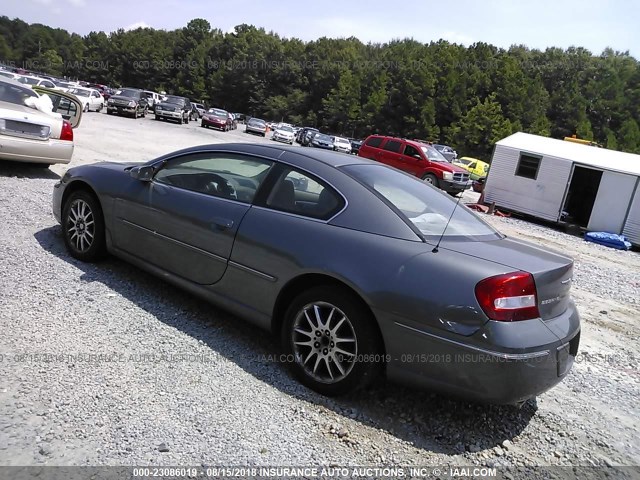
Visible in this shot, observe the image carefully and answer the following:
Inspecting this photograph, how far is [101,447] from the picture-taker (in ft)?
8.56

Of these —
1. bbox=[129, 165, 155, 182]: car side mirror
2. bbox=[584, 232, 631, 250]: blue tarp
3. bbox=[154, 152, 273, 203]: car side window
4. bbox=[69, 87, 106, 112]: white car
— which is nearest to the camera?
bbox=[154, 152, 273, 203]: car side window

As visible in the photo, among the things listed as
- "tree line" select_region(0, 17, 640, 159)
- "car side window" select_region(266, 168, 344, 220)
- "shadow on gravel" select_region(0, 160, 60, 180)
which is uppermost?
"tree line" select_region(0, 17, 640, 159)

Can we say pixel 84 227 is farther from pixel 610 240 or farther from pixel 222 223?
pixel 610 240

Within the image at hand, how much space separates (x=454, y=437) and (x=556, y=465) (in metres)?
0.60

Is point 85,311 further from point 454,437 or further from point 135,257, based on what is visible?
point 454,437

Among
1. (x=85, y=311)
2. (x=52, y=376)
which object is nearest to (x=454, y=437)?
(x=52, y=376)

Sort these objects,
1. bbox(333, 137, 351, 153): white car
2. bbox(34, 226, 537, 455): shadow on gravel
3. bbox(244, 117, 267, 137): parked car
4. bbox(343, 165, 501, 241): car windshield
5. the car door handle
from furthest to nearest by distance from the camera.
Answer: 1. bbox(244, 117, 267, 137): parked car
2. bbox(333, 137, 351, 153): white car
3. the car door handle
4. bbox(343, 165, 501, 241): car windshield
5. bbox(34, 226, 537, 455): shadow on gravel

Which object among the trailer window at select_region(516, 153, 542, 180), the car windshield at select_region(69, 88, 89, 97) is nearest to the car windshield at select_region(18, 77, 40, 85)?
the car windshield at select_region(69, 88, 89, 97)

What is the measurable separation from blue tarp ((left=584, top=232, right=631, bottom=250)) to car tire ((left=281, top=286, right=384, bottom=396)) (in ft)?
46.9

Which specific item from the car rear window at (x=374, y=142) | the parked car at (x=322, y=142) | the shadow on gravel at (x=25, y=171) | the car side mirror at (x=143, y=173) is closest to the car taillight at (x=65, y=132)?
the shadow on gravel at (x=25, y=171)

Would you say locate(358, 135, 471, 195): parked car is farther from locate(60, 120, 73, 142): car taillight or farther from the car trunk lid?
the car trunk lid

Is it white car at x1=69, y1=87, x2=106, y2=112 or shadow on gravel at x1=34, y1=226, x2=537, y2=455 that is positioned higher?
white car at x1=69, y1=87, x2=106, y2=112

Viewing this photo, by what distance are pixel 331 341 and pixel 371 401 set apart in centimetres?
53

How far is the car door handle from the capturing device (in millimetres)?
3844
